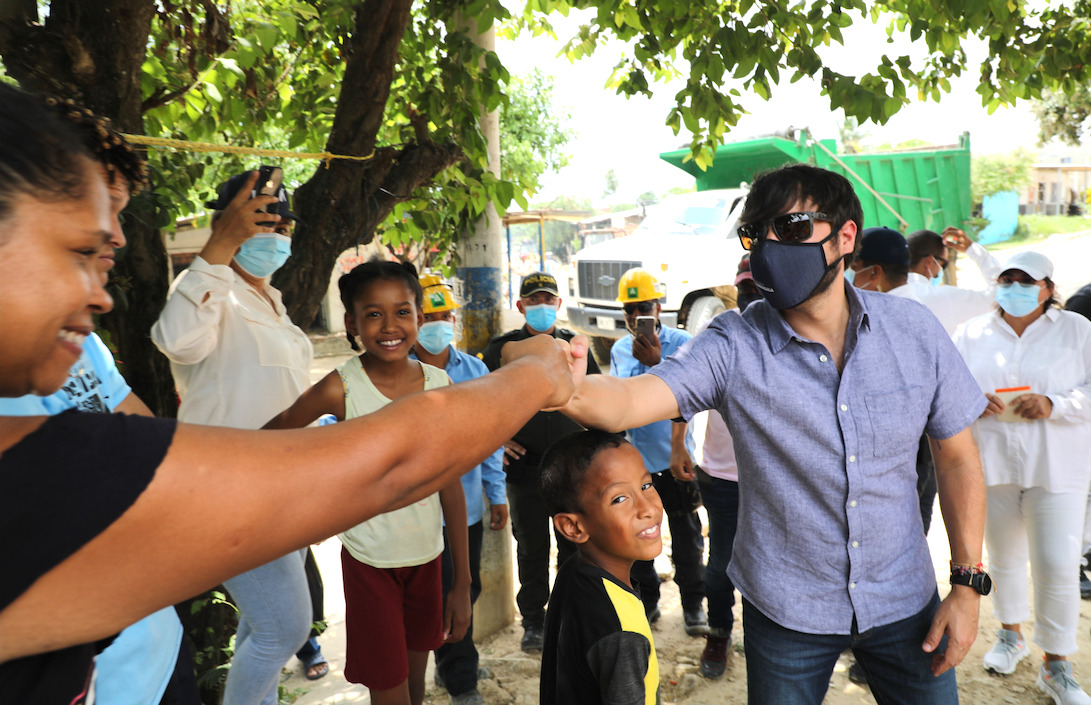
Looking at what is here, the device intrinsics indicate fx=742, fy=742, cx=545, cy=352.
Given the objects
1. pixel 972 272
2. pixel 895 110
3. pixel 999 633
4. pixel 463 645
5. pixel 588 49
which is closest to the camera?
pixel 895 110

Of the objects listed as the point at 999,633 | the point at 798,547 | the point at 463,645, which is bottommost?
the point at 999,633

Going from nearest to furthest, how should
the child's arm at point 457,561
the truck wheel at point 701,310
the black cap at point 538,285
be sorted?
the child's arm at point 457,561
the black cap at point 538,285
the truck wheel at point 701,310

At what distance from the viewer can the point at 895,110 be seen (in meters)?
3.01

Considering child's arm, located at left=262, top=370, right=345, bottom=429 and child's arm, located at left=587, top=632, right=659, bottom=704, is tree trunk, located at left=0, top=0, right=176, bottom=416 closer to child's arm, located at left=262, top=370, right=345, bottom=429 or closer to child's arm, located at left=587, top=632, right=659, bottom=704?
child's arm, located at left=262, top=370, right=345, bottom=429

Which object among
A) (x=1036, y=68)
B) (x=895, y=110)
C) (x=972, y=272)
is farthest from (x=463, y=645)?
(x=972, y=272)

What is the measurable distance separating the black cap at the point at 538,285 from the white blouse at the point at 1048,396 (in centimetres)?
225

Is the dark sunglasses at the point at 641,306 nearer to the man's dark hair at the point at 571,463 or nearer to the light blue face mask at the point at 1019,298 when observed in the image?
the light blue face mask at the point at 1019,298

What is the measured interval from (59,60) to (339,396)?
1521 mm

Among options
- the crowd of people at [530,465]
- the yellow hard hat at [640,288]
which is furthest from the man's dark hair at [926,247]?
the yellow hard hat at [640,288]

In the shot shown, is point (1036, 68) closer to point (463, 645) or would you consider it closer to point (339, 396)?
point (339, 396)

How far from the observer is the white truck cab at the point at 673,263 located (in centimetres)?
1066

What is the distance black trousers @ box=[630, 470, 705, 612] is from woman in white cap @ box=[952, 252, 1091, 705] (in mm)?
1452

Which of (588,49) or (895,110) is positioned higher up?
(588,49)

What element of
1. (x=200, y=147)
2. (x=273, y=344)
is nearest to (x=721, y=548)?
(x=273, y=344)
